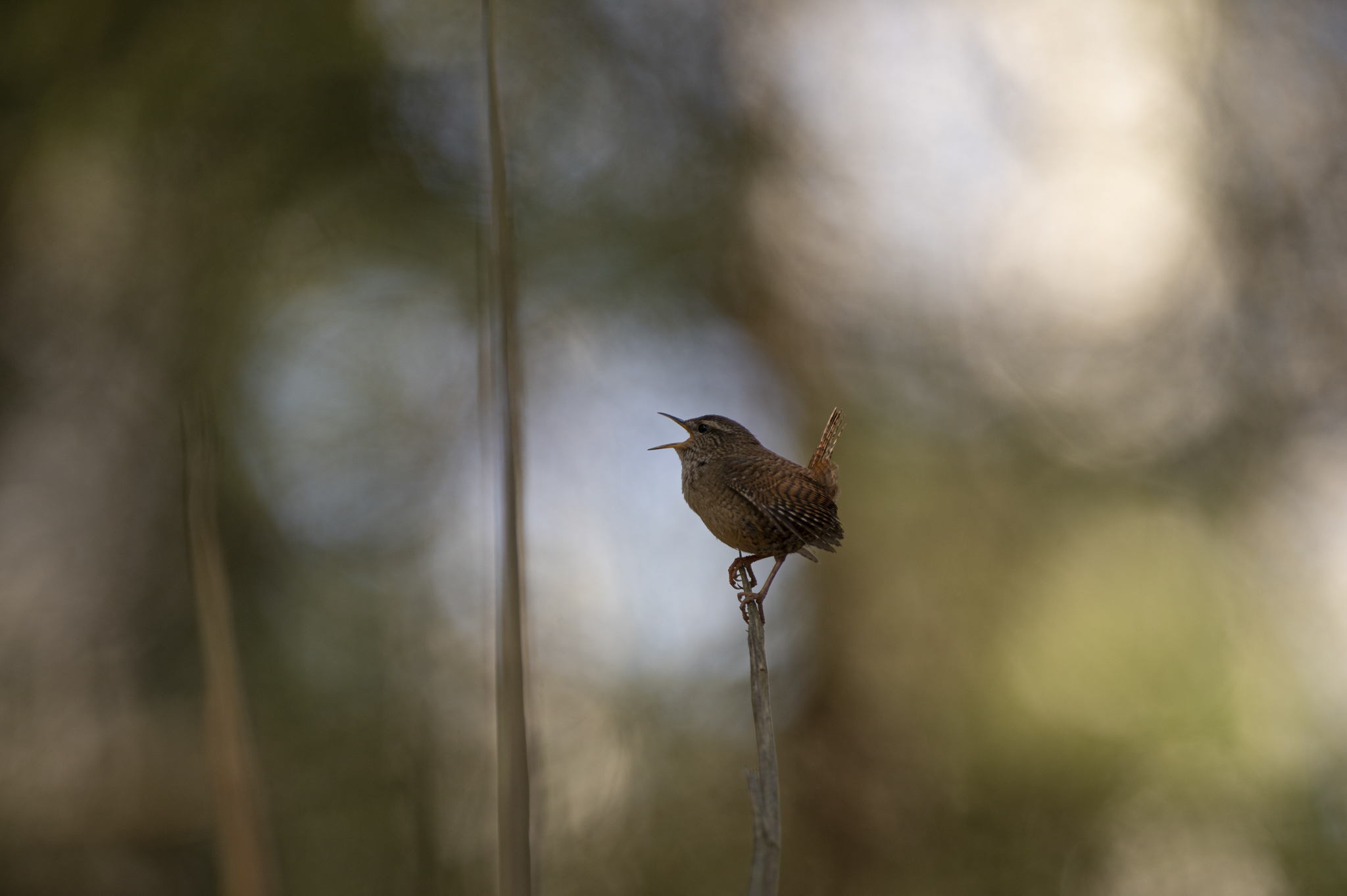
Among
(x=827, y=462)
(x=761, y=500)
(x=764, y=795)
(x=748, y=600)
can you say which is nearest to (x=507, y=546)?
(x=764, y=795)

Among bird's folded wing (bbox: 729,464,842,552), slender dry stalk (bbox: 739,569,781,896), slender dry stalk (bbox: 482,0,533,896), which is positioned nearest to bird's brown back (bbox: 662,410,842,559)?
bird's folded wing (bbox: 729,464,842,552)

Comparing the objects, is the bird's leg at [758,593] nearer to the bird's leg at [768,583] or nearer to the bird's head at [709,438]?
the bird's leg at [768,583]

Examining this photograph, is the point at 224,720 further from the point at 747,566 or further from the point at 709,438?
the point at 709,438

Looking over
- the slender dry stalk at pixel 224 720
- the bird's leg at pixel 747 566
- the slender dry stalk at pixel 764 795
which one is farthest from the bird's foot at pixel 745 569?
the slender dry stalk at pixel 224 720

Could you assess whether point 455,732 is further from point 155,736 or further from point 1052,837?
point 1052,837

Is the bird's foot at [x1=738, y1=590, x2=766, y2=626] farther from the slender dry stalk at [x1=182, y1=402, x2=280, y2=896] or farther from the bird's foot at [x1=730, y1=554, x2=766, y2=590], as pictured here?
the slender dry stalk at [x1=182, y1=402, x2=280, y2=896]
